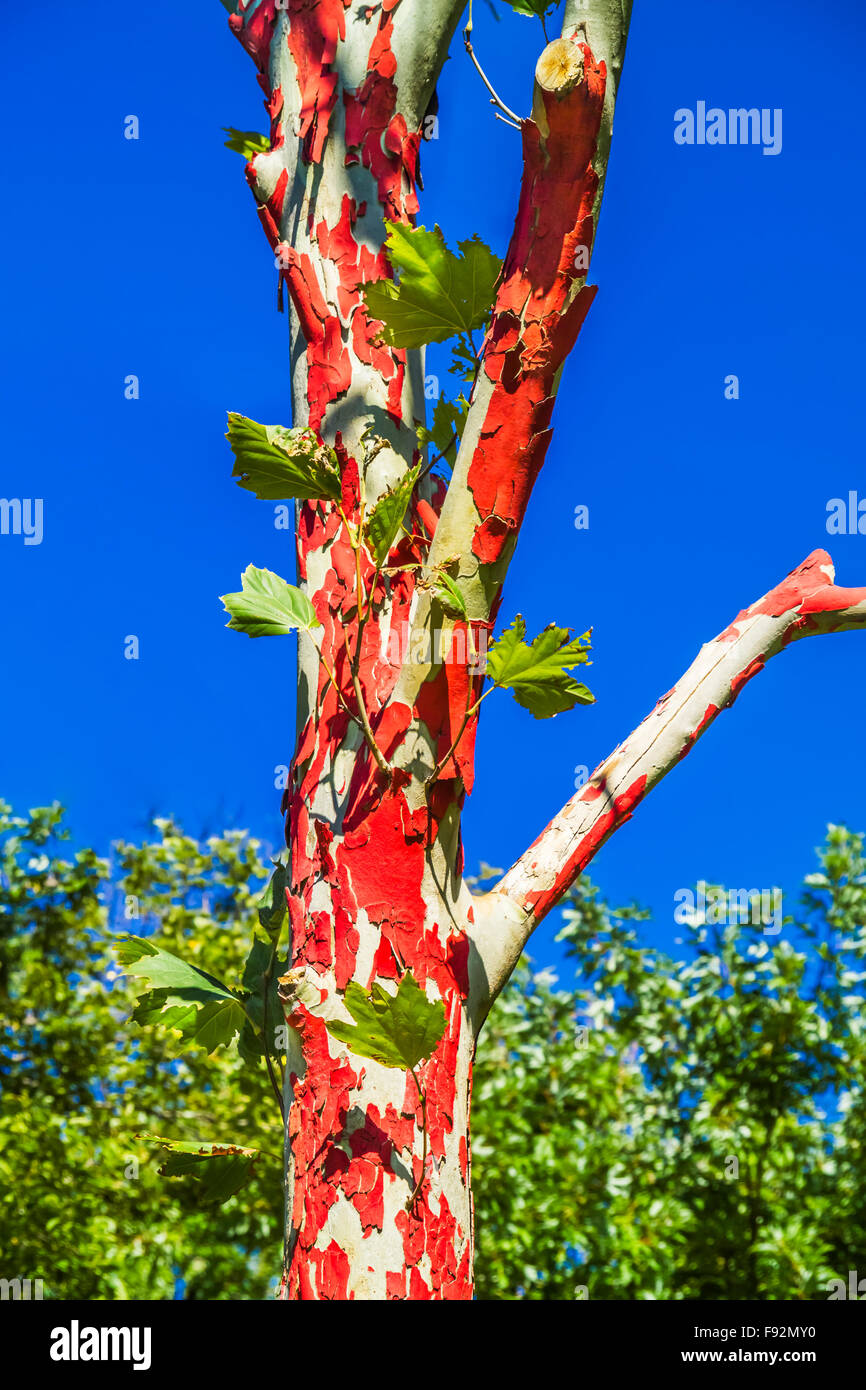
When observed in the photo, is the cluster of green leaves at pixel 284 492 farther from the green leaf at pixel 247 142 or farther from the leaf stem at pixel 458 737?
the green leaf at pixel 247 142

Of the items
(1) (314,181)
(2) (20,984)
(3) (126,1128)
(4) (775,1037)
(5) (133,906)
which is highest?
(1) (314,181)

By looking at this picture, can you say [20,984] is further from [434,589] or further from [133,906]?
[434,589]

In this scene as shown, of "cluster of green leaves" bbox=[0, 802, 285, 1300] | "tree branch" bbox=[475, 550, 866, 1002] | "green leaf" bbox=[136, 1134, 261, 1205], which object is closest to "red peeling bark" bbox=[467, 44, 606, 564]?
"tree branch" bbox=[475, 550, 866, 1002]

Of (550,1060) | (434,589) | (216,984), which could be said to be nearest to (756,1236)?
(550,1060)

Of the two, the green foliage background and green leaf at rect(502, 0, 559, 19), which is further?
the green foliage background

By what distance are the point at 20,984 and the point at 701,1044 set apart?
3642 mm

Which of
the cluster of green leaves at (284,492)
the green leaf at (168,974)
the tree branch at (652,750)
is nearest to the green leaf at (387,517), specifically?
the cluster of green leaves at (284,492)

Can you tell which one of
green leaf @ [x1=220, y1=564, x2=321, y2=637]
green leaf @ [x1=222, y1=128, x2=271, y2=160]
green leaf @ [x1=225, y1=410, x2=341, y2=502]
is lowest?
green leaf @ [x1=220, y1=564, x2=321, y2=637]

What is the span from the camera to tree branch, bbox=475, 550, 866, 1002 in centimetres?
186

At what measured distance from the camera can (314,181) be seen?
2.04 meters

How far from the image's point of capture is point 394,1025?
4.86ft

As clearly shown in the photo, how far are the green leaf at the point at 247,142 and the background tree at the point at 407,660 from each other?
0.25m

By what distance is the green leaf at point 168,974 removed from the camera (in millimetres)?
1840

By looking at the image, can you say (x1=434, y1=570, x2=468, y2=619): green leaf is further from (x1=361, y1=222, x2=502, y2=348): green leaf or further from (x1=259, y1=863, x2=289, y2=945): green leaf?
(x1=259, y1=863, x2=289, y2=945): green leaf
